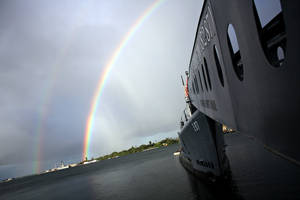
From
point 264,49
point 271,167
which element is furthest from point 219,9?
point 271,167

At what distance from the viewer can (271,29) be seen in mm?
3191

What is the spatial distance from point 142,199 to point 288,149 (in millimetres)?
30826

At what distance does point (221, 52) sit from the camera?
213 inches

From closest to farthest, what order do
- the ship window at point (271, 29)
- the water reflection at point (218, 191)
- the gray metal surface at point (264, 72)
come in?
1. the gray metal surface at point (264, 72)
2. the ship window at point (271, 29)
3. the water reflection at point (218, 191)

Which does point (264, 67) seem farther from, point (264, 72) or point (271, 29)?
point (271, 29)

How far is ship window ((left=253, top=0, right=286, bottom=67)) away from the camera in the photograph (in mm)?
2918

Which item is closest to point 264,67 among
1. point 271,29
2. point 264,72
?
point 264,72

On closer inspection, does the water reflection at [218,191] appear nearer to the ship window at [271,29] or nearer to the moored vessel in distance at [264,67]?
the moored vessel in distance at [264,67]

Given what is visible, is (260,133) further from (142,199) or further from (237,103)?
(142,199)

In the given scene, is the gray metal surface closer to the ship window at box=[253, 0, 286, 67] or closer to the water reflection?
the ship window at box=[253, 0, 286, 67]

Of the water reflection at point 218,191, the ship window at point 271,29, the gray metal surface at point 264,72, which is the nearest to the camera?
the gray metal surface at point 264,72

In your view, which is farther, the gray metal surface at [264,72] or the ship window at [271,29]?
the ship window at [271,29]

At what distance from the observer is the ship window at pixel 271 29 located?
2.92 metres

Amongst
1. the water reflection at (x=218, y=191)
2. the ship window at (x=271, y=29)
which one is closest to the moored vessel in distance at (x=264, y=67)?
the ship window at (x=271, y=29)
